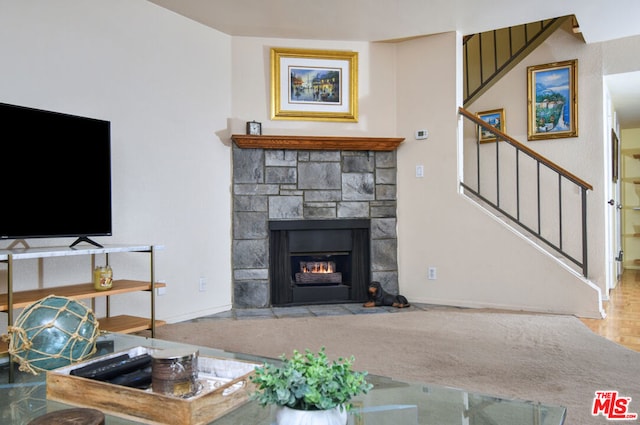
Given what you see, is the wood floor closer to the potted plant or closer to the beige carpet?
the beige carpet

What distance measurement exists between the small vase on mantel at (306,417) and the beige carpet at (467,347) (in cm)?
136

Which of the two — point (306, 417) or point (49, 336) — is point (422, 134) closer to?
point (49, 336)

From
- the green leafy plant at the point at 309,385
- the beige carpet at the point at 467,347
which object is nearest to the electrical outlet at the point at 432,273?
the beige carpet at the point at 467,347

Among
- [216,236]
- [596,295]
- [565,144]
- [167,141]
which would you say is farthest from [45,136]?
[565,144]

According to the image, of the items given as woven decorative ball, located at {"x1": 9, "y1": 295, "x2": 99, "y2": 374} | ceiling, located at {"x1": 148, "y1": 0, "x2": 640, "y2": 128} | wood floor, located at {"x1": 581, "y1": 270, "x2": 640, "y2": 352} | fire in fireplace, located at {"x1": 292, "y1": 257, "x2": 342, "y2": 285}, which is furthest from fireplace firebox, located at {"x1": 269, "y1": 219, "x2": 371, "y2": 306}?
woven decorative ball, located at {"x1": 9, "y1": 295, "x2": 99, "y2": 374}

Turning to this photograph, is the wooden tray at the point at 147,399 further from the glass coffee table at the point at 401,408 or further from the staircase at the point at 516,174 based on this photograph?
the staircase at the point at 516,174

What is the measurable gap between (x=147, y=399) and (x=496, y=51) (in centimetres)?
549

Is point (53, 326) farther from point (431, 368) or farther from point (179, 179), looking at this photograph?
point (179, 179)

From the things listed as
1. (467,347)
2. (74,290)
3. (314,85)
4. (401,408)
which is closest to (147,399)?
(401,408)

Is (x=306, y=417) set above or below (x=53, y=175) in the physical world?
below

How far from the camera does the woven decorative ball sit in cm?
130

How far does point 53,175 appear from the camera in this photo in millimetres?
2814

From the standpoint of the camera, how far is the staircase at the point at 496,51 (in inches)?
198

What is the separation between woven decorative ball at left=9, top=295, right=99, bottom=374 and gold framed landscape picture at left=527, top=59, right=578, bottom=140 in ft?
15.8
